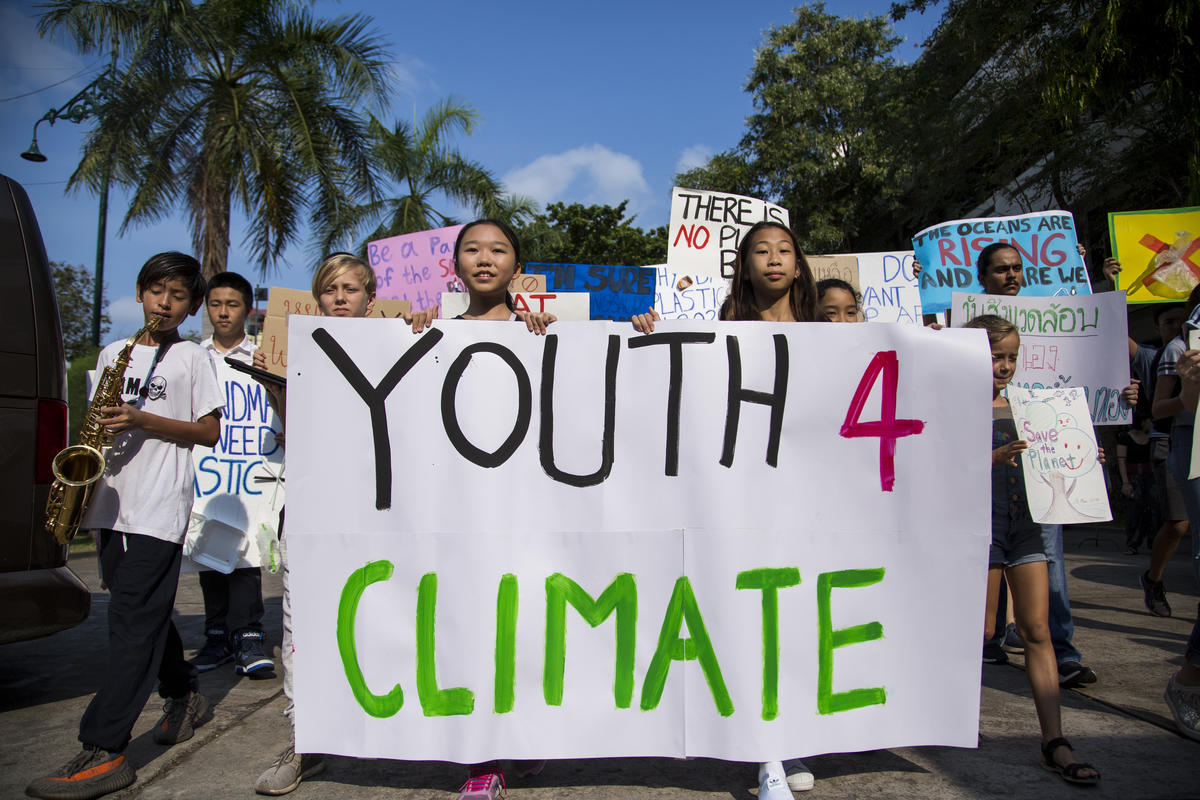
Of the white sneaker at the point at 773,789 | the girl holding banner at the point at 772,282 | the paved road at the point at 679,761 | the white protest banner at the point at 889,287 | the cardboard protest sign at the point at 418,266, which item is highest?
the cardboard protest sign at the point at 418,266

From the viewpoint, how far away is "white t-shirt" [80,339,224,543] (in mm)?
2791

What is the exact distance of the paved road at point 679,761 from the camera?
2.60 metres

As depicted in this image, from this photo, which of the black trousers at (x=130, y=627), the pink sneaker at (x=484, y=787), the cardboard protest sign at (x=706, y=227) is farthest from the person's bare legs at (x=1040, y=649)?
the cardboard protest sign at (x=706, y=227)

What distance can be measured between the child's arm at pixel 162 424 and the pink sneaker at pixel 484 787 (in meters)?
1.48

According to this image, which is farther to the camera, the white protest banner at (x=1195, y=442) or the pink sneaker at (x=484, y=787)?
the white protest banner at (x=1195, y=442)

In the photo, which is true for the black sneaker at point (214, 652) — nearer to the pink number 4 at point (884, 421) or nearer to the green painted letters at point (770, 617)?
the green painted letters at point (770, 617)

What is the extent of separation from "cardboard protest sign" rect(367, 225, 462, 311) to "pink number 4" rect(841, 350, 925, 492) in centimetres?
550

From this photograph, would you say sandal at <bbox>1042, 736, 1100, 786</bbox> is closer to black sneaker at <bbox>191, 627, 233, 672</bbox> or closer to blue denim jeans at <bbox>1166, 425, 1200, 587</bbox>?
blue denim jeans at <bbox>1166, 425, 1200, 587</bbox>

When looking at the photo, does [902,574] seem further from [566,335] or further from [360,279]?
[360,279]

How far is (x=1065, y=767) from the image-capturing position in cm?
260

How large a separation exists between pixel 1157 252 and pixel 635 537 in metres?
4.30

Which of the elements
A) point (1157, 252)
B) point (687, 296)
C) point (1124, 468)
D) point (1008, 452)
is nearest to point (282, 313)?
point (687, 296)

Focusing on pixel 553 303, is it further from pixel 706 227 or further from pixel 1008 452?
pixel 1008 452

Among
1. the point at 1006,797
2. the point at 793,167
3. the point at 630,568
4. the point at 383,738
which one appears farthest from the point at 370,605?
the point at 793,167
